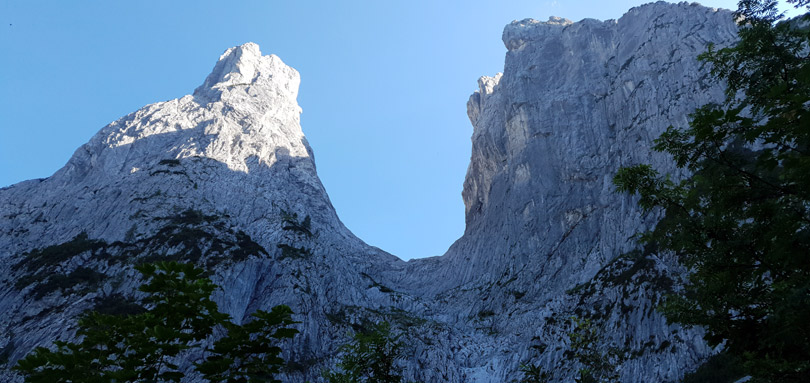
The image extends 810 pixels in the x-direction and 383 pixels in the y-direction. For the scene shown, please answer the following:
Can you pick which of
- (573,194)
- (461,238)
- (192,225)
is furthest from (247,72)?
(573,194)

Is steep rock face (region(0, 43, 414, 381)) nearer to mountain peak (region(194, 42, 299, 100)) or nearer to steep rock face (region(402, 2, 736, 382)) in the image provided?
mountain peak (region(194, 42, 299, 100))

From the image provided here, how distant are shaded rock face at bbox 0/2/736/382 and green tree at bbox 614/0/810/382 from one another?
42226 mm

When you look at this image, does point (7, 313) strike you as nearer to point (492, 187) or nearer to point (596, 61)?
point (492, 187)

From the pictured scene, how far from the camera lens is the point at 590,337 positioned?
13078 millimetres

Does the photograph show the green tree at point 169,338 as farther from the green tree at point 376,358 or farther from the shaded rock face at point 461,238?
Answer: the shaded rock face at point 461,238

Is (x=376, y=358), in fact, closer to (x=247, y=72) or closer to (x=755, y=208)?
(x=755, y=208)

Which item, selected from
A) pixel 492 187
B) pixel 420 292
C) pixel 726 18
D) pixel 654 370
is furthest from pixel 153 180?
pixel 726 18

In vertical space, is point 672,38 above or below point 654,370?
above

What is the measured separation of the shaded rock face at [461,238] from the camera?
205 ft

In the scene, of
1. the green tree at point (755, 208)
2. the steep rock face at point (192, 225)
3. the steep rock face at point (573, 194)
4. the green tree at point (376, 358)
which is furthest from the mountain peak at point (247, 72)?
the green tree at point (755, 208)

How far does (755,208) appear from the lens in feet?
30.5

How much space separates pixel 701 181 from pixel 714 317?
2980 mm

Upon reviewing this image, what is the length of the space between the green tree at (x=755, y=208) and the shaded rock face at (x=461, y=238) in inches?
1662

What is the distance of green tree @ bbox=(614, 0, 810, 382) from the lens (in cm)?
823
